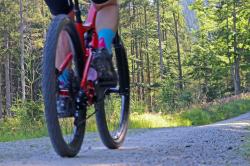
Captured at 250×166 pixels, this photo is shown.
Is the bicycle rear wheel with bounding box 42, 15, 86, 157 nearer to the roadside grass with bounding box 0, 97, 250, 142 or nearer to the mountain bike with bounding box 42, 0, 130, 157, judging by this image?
the mountain bike with bounding box 42, 0, 130, 157

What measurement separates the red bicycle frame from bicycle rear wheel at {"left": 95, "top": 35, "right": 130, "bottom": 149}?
0.24 metres

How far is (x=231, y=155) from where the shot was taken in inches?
119

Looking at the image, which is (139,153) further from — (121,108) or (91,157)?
(121,108)

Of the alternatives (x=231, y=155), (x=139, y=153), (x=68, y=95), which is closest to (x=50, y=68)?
(x=68, y=95)

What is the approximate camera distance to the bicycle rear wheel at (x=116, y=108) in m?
3.53

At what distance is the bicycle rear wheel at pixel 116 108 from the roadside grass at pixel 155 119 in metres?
4.57

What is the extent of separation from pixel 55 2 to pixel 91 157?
1.11 metres

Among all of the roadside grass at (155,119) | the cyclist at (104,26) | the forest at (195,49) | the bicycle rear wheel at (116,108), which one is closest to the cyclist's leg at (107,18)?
the cyclist at (104,26)

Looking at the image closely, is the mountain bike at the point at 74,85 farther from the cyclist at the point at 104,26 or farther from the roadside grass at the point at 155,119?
the roadside grass at the point at 155,119

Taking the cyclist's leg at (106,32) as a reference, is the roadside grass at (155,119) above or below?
below

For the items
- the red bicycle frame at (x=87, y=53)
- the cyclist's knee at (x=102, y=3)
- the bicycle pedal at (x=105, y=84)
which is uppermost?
the cyclist's knee at (x=102, y=3)

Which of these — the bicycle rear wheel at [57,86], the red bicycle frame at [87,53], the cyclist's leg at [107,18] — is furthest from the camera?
the cyclist's leg at [107,18]

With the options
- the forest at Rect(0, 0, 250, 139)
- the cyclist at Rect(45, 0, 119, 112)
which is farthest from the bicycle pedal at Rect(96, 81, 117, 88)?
the forest at Rect(0, 0, 250, 139)

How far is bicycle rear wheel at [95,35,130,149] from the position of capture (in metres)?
3.53
